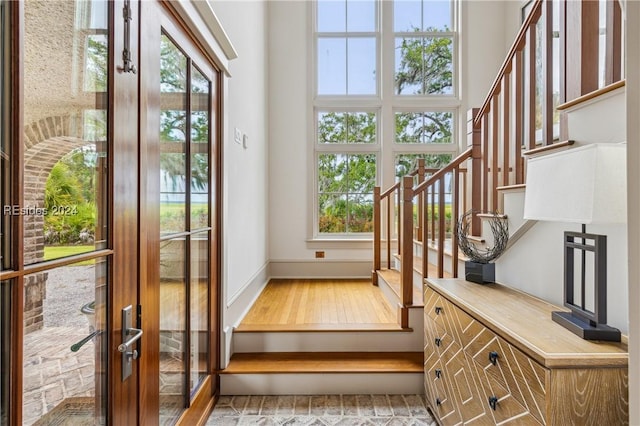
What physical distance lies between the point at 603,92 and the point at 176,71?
184 centimetres

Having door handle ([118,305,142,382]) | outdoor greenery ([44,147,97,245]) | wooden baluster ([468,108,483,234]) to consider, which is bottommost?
door handle ([118,305,142,382])

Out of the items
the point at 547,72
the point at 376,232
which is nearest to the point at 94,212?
the point at 547,72

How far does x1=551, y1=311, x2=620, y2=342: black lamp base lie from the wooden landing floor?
1440 mm

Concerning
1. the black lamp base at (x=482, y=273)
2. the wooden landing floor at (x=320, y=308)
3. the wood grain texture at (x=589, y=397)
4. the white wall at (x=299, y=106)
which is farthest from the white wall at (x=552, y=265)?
→ the white wall at (x=299, y=106)

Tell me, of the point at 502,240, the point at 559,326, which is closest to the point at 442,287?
the point at 502,240

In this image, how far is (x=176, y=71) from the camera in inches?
64.2

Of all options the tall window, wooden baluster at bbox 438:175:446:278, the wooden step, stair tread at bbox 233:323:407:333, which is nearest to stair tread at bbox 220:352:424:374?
stair tread at bbox 233:323:407:333

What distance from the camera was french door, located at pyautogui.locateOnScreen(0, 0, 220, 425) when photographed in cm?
76

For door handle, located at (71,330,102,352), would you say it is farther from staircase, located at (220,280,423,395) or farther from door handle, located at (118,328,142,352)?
staircase, located at (220,280,423,395)

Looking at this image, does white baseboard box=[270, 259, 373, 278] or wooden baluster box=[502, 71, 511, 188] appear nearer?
wooden baluster box=[502, 71, 511, 188]

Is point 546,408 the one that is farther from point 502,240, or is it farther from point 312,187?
point 312,187

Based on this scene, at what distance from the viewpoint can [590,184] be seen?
3.26ft

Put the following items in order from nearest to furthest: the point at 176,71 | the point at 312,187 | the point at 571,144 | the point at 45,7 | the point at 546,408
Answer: the point at 45,7 → the point at 546,408 → the point at 571,144 → the point at 176,71 → the point at 312,187

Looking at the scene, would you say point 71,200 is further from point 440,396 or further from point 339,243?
point 339,243
